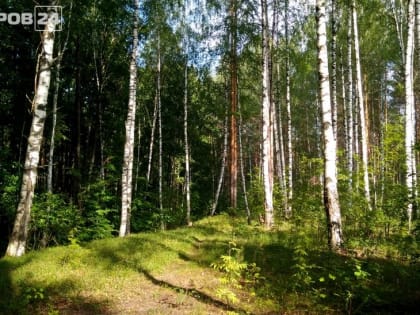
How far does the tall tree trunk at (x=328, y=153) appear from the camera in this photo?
778cm

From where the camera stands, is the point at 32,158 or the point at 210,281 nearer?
the point at 210,281

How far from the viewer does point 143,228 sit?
63.0ft

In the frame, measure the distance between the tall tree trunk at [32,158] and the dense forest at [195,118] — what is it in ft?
0.11

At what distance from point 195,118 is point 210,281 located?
76.3 ft

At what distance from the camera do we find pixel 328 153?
8.20 m

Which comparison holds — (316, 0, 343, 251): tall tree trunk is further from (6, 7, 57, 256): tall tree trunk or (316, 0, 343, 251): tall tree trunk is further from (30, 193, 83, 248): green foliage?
(30, 193, 83, 248): green foliage

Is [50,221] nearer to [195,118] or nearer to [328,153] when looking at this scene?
[328,153]

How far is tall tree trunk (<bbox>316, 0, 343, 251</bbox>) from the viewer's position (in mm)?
7777

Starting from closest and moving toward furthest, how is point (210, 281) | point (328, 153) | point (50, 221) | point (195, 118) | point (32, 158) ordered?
point (210, 281) < point (328, 153) < point (32, 158) < point (50, 221) < point (195, 118)

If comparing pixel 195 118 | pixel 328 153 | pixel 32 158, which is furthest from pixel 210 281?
pixel 195 118

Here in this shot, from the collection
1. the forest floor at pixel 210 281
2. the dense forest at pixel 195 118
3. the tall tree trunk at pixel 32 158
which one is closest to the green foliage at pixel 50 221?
the dense forest at pixel 195 118

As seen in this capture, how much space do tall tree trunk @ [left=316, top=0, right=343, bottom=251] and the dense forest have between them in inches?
1.0

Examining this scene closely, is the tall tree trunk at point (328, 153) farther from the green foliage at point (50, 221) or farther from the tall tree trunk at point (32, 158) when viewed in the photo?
the green foliage at point (50, 221)

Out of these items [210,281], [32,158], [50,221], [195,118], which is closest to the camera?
[210,281]
